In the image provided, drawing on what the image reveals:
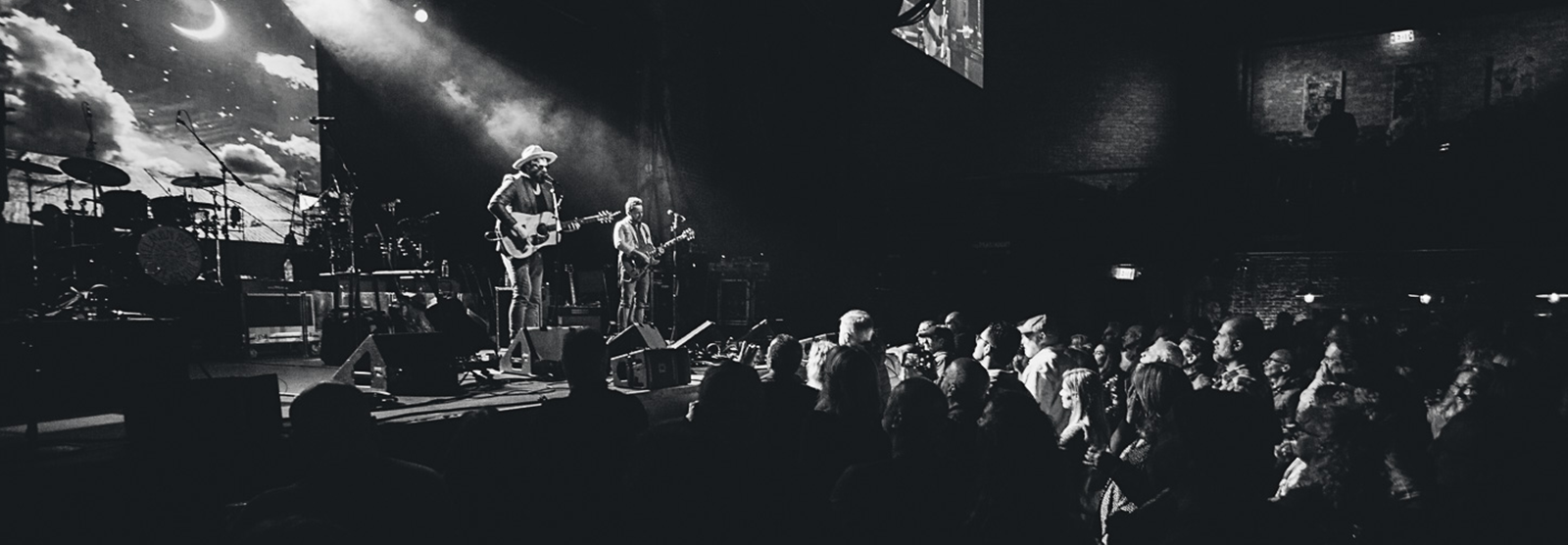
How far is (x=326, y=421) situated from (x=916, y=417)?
1.53m

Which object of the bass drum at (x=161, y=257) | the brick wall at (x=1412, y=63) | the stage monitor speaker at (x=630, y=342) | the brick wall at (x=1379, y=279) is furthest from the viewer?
the brick wall at (x=1412, y=63)

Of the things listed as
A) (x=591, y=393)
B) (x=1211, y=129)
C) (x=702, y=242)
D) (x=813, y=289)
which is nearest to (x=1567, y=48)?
(x=1211, y=129)

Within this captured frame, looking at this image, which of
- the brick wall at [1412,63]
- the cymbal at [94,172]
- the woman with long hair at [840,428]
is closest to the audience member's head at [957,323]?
the woman with long hair at [840,428]

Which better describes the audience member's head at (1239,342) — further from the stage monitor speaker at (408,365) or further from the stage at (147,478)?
the stage monitor speaker at (408,365)

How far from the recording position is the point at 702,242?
11805 millimetres

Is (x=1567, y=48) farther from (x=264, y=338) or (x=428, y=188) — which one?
(x=264, y=338)

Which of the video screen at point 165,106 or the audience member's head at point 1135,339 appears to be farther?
the audience member's head at point 1135,339

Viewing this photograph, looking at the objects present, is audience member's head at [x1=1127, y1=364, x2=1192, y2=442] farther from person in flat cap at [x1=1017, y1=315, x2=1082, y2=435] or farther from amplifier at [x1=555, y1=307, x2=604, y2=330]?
amplifier at [x1=555, y1=307, x2=604, y2=330]

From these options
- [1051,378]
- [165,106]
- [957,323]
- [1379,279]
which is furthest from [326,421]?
[1379,279]

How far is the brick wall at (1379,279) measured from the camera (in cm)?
1323

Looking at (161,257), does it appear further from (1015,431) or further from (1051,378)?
(1015,431)

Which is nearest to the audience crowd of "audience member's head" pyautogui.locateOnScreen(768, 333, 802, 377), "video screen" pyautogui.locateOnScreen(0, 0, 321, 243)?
"audience member's head" pyautogui.locateOnScreen(768, 333, 802, 377)

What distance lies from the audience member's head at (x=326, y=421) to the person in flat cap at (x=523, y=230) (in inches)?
191

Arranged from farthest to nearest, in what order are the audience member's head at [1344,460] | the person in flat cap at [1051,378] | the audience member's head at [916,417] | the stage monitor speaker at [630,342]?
the stage monitor speaker at [630,342]
the person in flat cap at [1051,378]
the audience member's head at [1344,460]
the audience member's head at [916,417]
